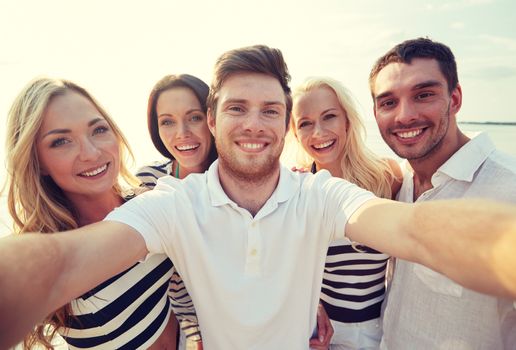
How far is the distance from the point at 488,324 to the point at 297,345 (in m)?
1.28

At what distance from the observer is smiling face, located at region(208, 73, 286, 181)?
7.40 feet

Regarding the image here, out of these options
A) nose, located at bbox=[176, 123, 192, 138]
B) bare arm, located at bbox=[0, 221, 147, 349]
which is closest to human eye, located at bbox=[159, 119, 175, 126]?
nose, located at bbox=[176, 123, 192, 138]

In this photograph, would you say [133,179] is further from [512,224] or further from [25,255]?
[512,224]

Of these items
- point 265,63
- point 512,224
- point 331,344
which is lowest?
point 331,344

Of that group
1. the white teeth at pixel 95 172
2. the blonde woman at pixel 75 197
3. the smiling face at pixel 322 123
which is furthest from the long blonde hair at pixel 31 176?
the smiling face at pixel 322 123

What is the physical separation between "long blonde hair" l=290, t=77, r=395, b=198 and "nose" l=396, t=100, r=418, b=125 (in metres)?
0.65

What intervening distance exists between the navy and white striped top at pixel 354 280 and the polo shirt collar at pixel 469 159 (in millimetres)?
952

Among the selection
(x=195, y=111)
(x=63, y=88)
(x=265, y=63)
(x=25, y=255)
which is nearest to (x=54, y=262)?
(x=25, y=255)

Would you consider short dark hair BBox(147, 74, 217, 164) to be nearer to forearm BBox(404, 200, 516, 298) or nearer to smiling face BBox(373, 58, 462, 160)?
smiling face BBox(373, 58, 462, 160)

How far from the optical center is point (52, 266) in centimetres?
116

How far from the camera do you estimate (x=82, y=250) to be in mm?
1353

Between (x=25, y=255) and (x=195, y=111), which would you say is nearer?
(x=25, y=255)

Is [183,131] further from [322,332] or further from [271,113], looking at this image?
[322,332]

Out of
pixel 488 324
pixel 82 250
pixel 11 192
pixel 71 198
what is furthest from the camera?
pixel 71 198
